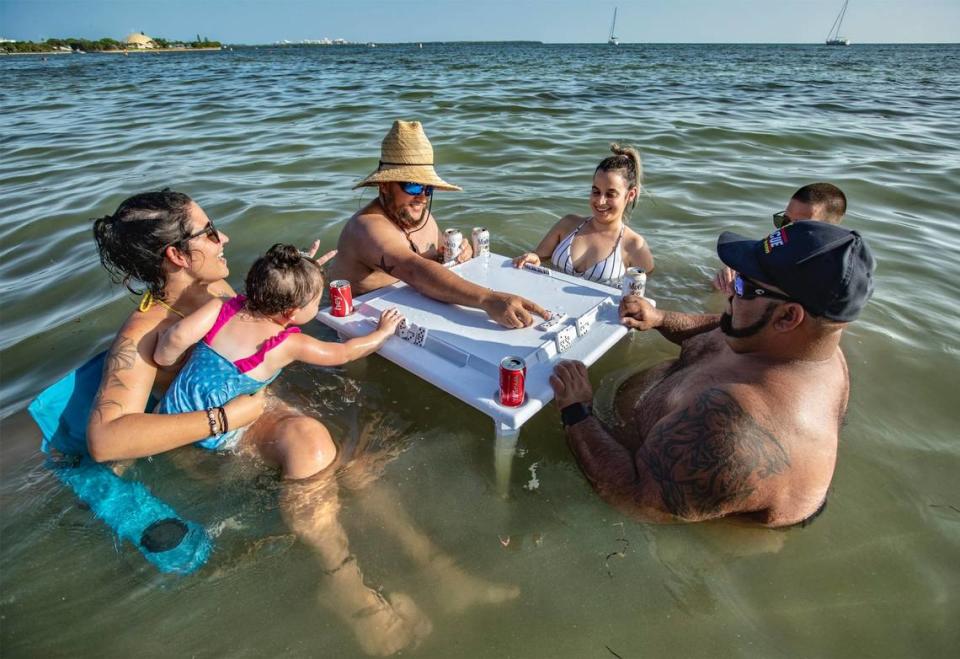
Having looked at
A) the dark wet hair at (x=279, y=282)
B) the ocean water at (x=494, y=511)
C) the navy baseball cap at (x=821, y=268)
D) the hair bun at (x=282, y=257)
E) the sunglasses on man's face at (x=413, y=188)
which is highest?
the navy baseball cap at (x=821, y=268)

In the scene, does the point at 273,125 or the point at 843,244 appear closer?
the point at 843,244

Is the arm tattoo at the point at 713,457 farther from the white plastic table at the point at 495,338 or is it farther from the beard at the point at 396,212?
the beard at the point at 396,212

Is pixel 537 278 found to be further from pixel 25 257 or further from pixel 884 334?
pixel 25 257

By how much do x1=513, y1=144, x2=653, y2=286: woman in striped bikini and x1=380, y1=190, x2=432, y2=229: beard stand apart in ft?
3.87

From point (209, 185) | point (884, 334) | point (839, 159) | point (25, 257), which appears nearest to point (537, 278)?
point (884, 334)

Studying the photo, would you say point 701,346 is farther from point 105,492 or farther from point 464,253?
point 105,492

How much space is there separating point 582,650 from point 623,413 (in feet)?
4.99

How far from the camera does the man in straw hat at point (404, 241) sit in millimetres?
3377

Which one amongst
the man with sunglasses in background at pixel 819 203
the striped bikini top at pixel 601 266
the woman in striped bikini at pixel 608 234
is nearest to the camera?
the man with sunglasses in background at pixel 819 203

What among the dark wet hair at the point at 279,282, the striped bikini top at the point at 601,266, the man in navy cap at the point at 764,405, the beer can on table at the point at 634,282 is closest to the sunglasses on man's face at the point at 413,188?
the dark wet hair at the point at 279,282

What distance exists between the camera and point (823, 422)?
7.56 ft

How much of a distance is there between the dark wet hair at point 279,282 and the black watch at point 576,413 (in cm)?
160

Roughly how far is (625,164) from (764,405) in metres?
3.06

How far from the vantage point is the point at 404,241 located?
13.0 feet
